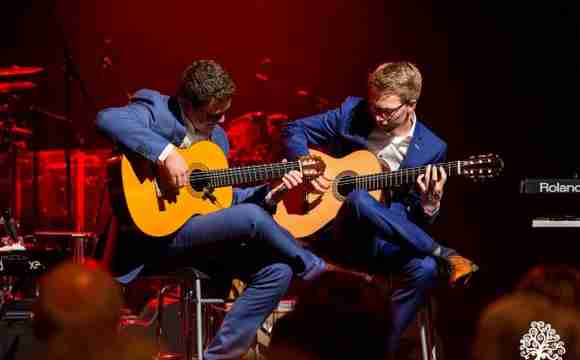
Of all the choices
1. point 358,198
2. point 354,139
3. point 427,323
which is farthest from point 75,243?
point 427,323

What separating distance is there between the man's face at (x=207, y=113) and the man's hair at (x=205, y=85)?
3 cm

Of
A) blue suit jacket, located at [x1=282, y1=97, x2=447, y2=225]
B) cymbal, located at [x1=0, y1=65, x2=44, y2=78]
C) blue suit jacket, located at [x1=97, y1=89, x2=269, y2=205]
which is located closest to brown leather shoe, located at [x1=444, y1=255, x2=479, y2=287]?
blue suit jacket, located at [x1=282, y1=97, x2=447, y2=225]

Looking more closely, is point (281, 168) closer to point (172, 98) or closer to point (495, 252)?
point (172, 98)

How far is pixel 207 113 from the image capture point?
424 centimetres

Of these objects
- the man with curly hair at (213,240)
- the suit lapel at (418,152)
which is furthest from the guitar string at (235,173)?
the suit lapel at (418,152)

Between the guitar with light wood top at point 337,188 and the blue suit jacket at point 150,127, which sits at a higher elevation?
the blue suit jacket at point 150,127

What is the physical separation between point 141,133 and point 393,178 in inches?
51.0

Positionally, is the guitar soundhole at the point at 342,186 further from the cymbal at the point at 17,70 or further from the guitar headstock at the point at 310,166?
the cymbal at the point at 17,70

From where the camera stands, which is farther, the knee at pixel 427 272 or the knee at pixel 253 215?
the knee at pixel 427 272

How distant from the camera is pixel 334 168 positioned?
463cm

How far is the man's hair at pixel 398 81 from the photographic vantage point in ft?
14.7

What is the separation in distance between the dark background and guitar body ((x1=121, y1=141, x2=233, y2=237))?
182cm

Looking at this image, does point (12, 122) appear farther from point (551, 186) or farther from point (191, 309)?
point (551, 186)

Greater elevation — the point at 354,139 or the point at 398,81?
the point at 398,81
